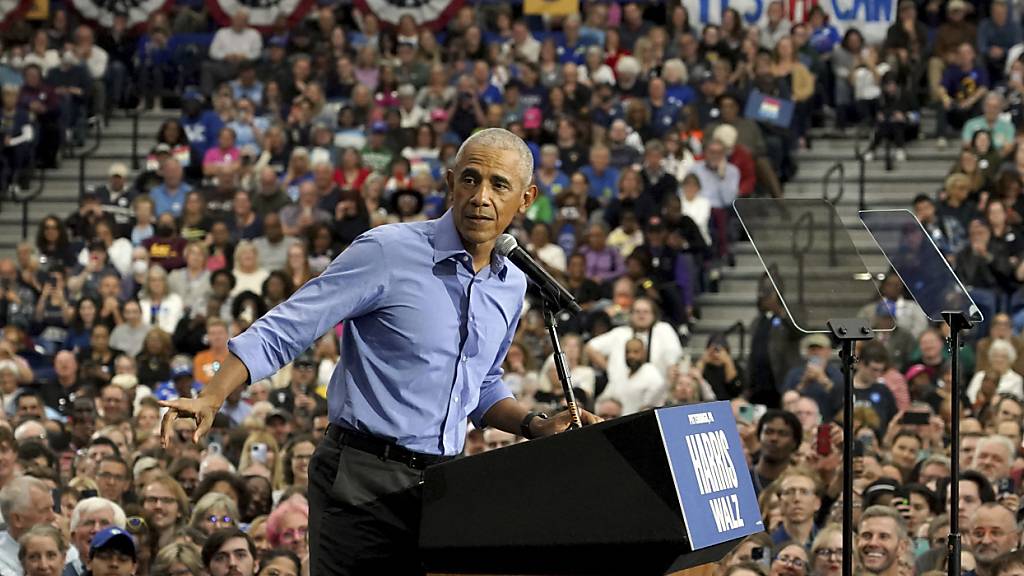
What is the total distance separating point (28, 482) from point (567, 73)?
9.94 metres

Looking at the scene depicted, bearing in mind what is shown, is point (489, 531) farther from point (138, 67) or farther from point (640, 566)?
point (138, 67)

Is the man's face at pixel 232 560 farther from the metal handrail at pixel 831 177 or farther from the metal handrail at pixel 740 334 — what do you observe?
the metal handrail at pixel 831 177

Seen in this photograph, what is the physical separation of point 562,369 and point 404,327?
38 cm

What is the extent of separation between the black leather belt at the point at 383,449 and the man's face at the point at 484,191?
20.2 inches

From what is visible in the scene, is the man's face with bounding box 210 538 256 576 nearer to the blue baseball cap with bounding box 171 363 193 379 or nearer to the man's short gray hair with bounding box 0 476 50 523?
the man's short gray hair with bounding box 0 476 50 523

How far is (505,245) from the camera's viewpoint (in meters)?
4.54

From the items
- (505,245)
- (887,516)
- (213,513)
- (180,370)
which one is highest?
(505,245)

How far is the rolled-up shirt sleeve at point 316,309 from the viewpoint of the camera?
431 cm

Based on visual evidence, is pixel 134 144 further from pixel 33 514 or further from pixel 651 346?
pixel 33 514

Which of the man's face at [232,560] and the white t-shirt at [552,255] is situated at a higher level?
the white t-shirt at [552,255]

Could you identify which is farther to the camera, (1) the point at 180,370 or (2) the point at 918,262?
(1) the point at 180,370

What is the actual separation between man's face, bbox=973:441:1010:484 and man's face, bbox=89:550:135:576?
179 inches

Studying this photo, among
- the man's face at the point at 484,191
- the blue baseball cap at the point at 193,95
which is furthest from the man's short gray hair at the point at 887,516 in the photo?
the blue baseball cap at the point at 193,95

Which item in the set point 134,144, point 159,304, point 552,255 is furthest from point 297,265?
point 134,144
